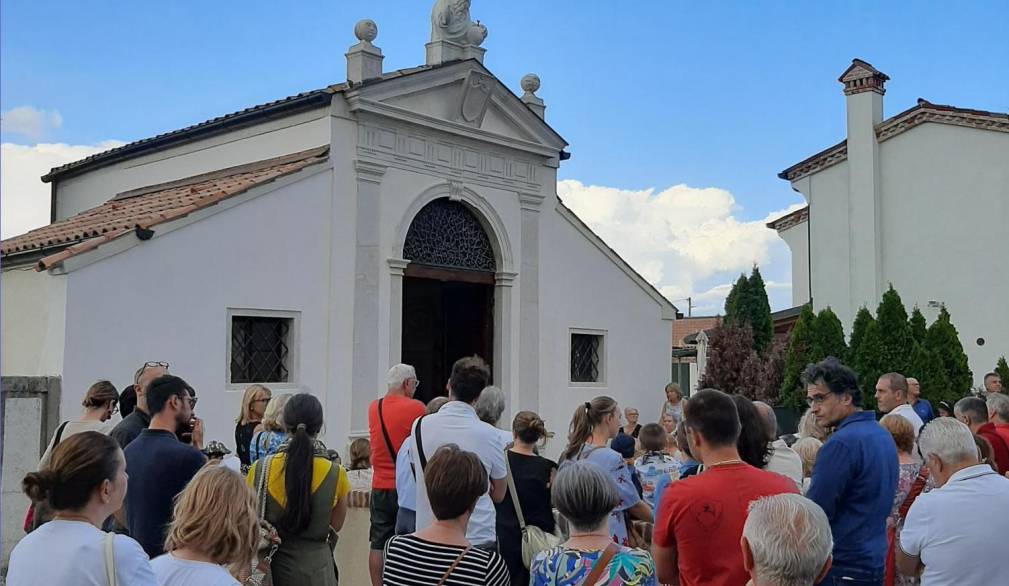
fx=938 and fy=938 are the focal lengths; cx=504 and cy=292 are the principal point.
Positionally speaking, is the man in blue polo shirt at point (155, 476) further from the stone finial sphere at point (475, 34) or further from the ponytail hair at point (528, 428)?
the stone finial sphere at point (475, 34)

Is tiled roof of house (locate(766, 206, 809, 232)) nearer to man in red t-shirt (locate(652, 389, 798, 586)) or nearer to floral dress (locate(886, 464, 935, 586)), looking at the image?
floral dress (locate(886, 464, 935, 586))

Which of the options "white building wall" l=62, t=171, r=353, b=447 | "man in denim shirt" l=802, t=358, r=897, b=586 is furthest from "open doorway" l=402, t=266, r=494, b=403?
"man in denim shirt" l=802, t=358, r=897, b=586

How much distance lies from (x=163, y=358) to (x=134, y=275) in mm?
953

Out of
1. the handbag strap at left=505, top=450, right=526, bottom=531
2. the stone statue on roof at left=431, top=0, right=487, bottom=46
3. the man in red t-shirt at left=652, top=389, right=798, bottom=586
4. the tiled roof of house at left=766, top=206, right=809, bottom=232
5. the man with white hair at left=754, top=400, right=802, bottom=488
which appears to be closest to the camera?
the man in red t-shirt at left=652, top=389, right=798, bottom=586

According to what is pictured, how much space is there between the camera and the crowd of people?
2988mm

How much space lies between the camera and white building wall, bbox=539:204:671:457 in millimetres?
14773

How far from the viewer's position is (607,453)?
17.6ft

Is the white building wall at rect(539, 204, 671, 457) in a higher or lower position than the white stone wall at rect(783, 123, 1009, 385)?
lower

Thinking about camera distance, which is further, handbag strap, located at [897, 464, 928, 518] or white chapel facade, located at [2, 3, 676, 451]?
white chapel facade, located at [2, 3, 676, 451]

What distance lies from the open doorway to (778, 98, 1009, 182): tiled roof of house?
12638 millimetres

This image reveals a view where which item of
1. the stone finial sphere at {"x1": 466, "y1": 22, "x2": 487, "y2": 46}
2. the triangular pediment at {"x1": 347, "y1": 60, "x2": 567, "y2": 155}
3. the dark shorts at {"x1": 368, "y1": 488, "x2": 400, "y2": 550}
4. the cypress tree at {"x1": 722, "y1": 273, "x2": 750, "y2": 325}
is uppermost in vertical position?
the stone finial sphere at {"x1": 466, "y1": 22, "x2": 487, "y2": 46}

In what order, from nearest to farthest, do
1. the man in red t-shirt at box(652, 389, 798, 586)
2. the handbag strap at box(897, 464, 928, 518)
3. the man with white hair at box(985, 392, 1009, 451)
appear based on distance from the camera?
the man in red t-shirt at box(652, 389, 798, 586), the handbag strap at box(897, 464, 928, 518), the man with white hair at box(985, 392, 1009, 451)

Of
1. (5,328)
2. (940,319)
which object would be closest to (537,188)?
(5,328)

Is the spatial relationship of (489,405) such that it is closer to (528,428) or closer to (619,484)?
(528,428)
